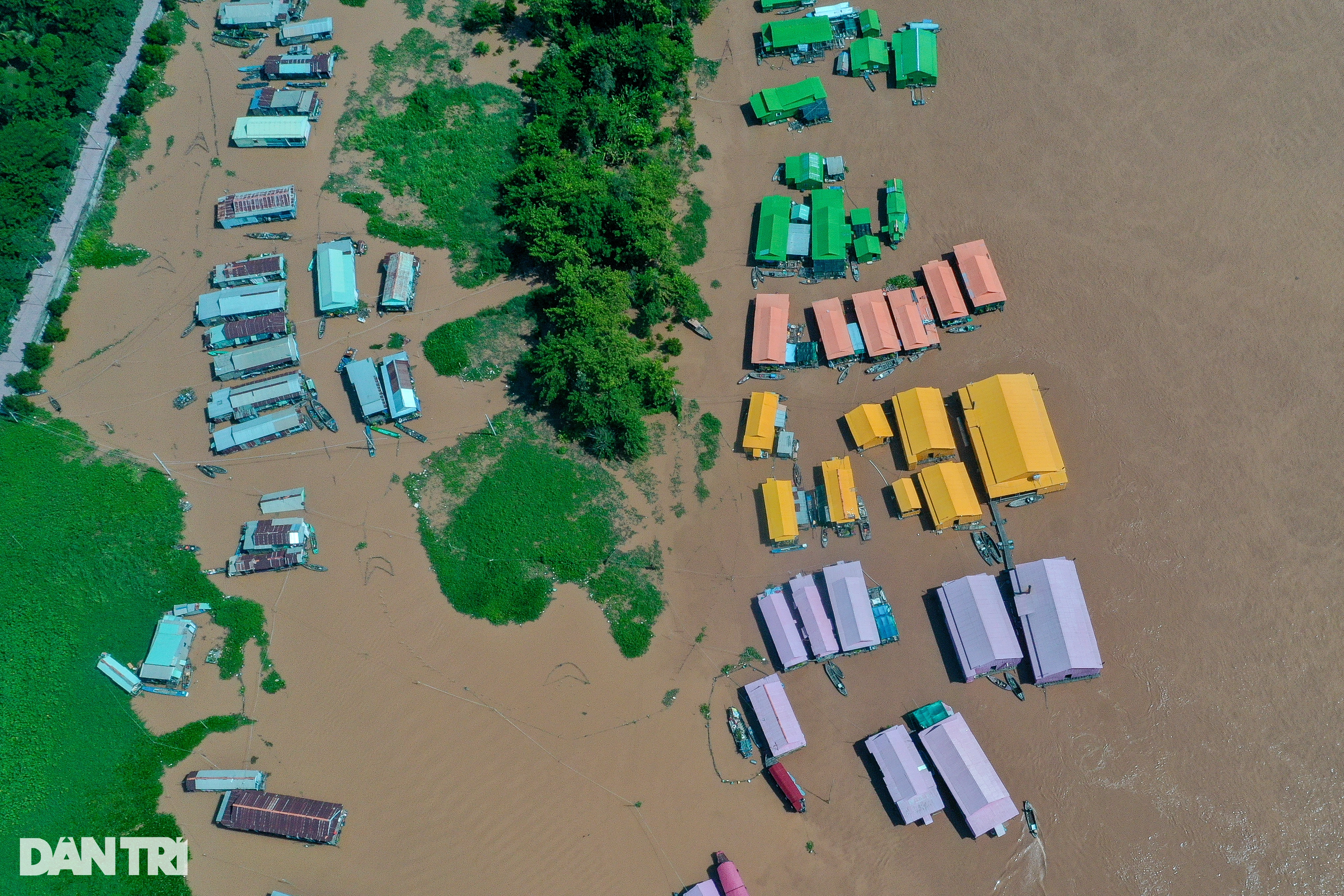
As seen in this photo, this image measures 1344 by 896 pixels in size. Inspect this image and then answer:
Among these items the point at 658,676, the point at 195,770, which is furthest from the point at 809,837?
the point at 195,770

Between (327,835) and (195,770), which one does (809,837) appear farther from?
(195,770)

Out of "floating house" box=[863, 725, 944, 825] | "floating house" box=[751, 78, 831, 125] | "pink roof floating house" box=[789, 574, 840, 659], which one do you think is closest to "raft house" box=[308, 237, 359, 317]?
"floating house" box=[751, 78, 831, 125]

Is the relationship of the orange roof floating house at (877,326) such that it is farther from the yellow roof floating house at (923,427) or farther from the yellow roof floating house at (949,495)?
the yellow roof floating house at (949,495)

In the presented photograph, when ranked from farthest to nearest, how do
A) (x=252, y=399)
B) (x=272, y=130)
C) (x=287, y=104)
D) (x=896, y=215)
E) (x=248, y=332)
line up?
1. (x=287, y=104)
2. (x=272, y=130)
3. (x=896, y=215)
4. (x=248, y=332)
5. (x=252, y=399)

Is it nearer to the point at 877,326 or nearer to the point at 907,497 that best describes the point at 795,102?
the point at 877,326

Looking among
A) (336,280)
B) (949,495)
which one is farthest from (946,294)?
(336,280)

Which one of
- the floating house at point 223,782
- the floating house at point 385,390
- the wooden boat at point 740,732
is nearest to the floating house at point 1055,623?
the wooden boat at point 740,732
